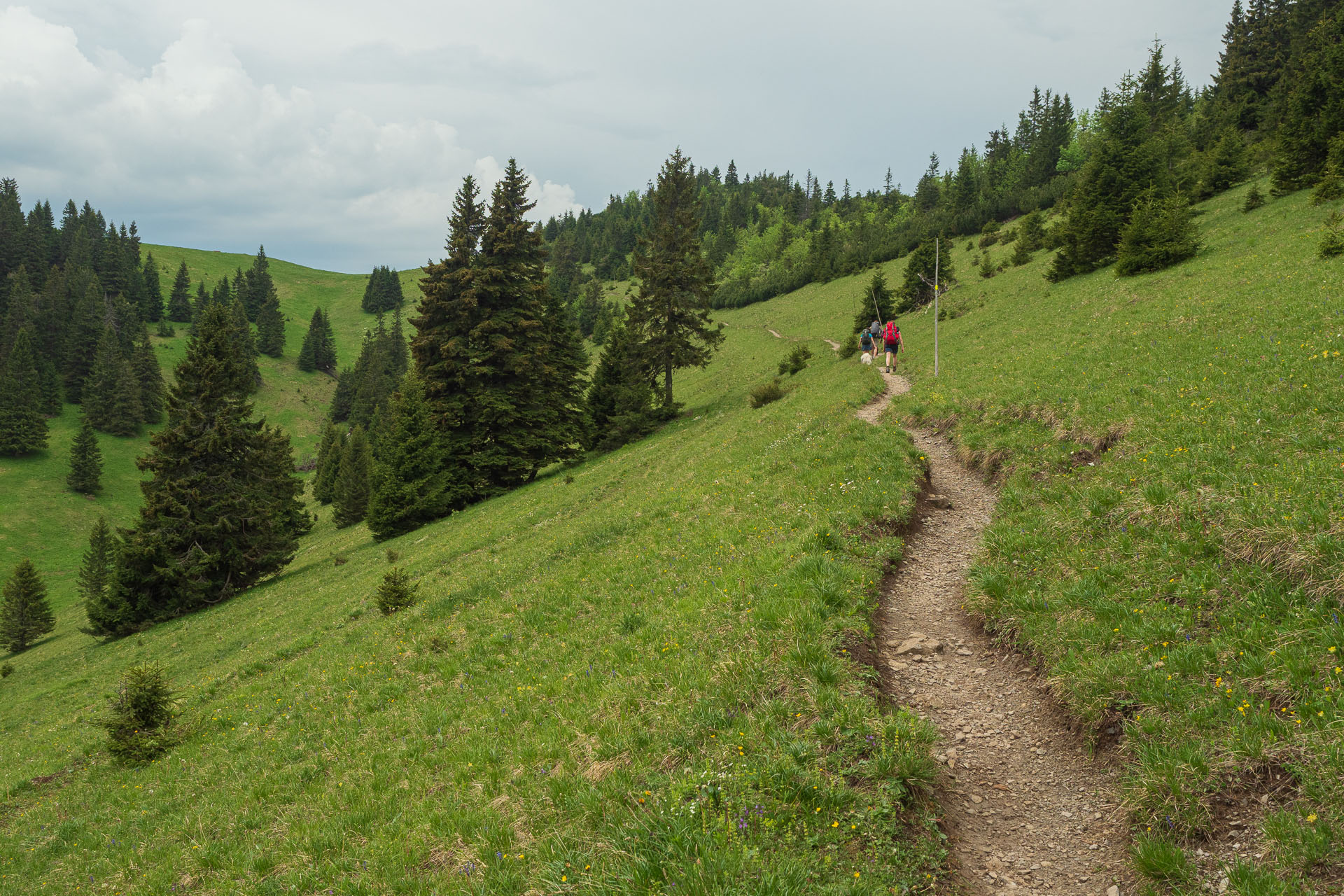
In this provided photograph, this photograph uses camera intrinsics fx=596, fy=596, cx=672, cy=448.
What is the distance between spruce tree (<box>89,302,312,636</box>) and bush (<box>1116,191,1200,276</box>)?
51485mm

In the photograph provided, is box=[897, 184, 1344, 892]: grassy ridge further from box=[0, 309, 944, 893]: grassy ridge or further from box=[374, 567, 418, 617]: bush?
box=[374, 567, 418, 617]: bush

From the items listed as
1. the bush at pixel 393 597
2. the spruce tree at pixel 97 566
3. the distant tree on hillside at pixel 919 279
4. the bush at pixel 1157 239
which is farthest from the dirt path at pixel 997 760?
the spruce tree at pixel 97 566

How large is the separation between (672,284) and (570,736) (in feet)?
126

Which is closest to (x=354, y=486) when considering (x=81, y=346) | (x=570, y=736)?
(x=570, y=736)

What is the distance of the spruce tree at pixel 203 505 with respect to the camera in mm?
33562

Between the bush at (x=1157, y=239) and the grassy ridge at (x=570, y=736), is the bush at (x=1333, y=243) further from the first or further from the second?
the grassy ridge at (x=570, y=736)

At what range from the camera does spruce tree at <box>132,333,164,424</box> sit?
104 m

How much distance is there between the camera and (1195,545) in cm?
787

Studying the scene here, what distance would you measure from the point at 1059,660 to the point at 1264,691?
197 centimetres

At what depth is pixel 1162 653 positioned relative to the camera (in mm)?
6523

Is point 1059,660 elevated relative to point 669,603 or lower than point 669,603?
elevated

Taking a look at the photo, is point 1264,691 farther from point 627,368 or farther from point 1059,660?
point 627,368

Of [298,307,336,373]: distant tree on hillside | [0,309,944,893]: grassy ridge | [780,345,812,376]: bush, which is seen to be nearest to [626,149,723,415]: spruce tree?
[780,345,812,376]: bush

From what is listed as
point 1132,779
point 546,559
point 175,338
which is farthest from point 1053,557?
point 175,338
